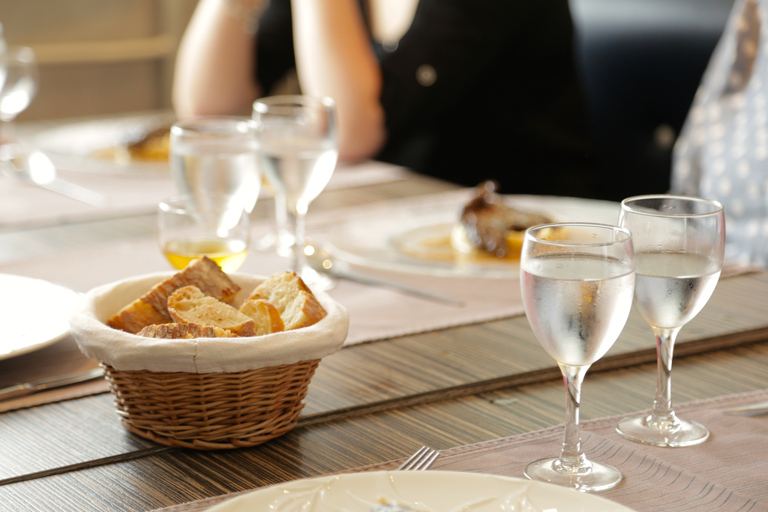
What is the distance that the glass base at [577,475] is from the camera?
62 centimetres

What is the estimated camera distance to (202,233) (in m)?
0.97

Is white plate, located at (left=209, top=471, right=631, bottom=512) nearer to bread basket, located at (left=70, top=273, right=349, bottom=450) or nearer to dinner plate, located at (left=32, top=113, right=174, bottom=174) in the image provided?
bread basket, located at (left=70, top=273, right=349, bottom=450)

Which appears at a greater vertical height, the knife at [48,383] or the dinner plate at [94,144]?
the dinner plate at [94,144]

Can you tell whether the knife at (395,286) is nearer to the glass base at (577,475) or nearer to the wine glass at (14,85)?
the glass base at (577,475)

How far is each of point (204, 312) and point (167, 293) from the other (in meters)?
0.05

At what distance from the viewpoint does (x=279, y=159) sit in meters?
1.10

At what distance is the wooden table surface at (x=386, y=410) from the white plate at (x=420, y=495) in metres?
0.10

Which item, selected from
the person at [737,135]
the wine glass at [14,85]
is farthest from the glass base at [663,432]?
the wine glass at [14,85]

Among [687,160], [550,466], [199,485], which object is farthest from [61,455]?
[687,160]

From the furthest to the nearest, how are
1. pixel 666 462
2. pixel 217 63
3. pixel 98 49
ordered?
1. pixel 98 49
2. pixel 217 63
3. pixel 666 462

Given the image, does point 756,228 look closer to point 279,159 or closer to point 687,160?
point 687,160

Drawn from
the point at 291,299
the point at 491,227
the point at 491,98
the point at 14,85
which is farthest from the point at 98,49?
the point at 291,299

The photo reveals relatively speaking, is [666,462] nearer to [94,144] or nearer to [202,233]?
[202,233]

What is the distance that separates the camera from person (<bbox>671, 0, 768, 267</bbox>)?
5.68ft
